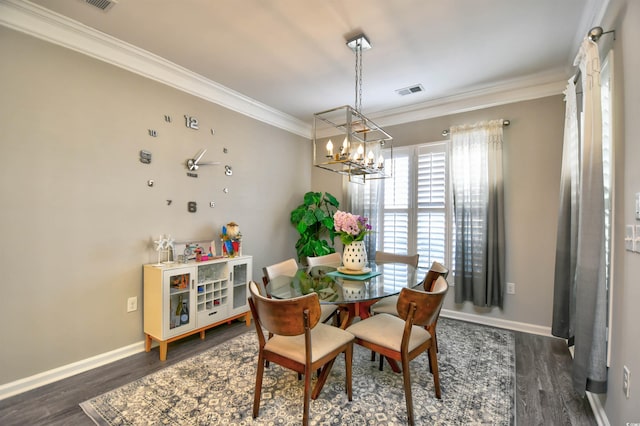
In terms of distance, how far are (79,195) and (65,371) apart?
1.39m

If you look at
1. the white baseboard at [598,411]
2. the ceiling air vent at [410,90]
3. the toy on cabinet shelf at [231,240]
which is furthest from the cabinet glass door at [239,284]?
the white baseboard at [598,411]

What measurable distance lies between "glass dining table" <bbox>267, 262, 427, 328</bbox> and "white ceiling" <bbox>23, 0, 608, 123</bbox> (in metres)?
2.01

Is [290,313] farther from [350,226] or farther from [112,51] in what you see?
[112,51]

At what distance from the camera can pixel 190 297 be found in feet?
9.18

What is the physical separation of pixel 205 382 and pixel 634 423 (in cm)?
248

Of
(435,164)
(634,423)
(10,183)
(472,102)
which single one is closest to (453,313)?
(435,164)

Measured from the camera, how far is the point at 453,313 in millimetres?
3639

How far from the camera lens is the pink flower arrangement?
2.49 meters

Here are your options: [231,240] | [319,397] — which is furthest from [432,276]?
[231,240]

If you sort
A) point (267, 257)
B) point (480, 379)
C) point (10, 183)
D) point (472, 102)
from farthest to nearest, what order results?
point (267, 257)
point (472, 102)
point (480, 379)
point (10, 183)

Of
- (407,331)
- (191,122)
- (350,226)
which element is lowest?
(407,331)

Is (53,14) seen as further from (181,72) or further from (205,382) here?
(205,382)

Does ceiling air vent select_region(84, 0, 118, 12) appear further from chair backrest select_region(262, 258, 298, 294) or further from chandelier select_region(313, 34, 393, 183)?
chair backrest select_region(262, 258, 298, 294)

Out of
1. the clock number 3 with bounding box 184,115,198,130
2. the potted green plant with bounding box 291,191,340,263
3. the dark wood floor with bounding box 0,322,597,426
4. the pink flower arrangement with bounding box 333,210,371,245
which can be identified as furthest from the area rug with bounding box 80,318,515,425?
the clock number 3 with bounding box 184,115,198,130
